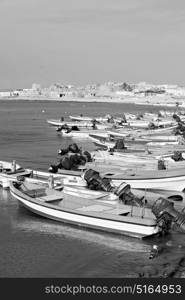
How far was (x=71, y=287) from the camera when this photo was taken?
13672 mm

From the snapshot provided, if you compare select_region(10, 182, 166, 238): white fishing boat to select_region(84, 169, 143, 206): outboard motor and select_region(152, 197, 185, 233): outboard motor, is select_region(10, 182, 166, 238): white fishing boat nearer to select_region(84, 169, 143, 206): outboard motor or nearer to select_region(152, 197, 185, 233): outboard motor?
select_region(152, 197, 185, 233): outboard motor

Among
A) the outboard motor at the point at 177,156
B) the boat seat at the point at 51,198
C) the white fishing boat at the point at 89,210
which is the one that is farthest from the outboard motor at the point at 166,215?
the outboard motor at the point at 177,156

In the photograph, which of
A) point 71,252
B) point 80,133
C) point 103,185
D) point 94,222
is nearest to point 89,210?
point 94,222

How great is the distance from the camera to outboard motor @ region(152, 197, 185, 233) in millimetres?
21766

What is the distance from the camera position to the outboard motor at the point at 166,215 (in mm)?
21766

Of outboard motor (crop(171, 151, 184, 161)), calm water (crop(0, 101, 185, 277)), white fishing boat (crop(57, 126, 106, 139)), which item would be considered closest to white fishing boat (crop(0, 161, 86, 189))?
calm water (crop(0, 101, 185, 277))

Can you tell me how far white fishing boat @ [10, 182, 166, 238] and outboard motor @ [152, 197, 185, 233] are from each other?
251 millimetres

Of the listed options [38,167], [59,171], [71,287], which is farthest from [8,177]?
[71,287]

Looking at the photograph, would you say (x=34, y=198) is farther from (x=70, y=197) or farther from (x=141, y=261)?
(x=141, y=261)

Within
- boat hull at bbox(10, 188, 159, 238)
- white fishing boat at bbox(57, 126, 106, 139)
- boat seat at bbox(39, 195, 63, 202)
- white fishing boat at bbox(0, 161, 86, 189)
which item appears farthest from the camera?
white fishing boat at bbox(57, 126, 106, 139)

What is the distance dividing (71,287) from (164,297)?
2473 millimetres

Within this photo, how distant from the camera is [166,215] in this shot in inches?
859

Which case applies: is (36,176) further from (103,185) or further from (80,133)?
(80,133)

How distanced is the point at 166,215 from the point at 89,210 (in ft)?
12.8
